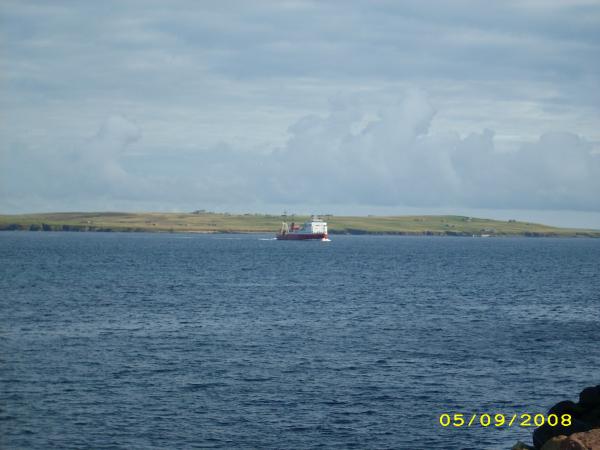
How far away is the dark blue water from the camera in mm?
36969

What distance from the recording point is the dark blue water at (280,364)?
121 feet

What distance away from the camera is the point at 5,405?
40969 millimetres

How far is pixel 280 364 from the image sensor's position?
50.7m

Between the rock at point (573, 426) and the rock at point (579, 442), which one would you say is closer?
the rock at point (579, 442)
